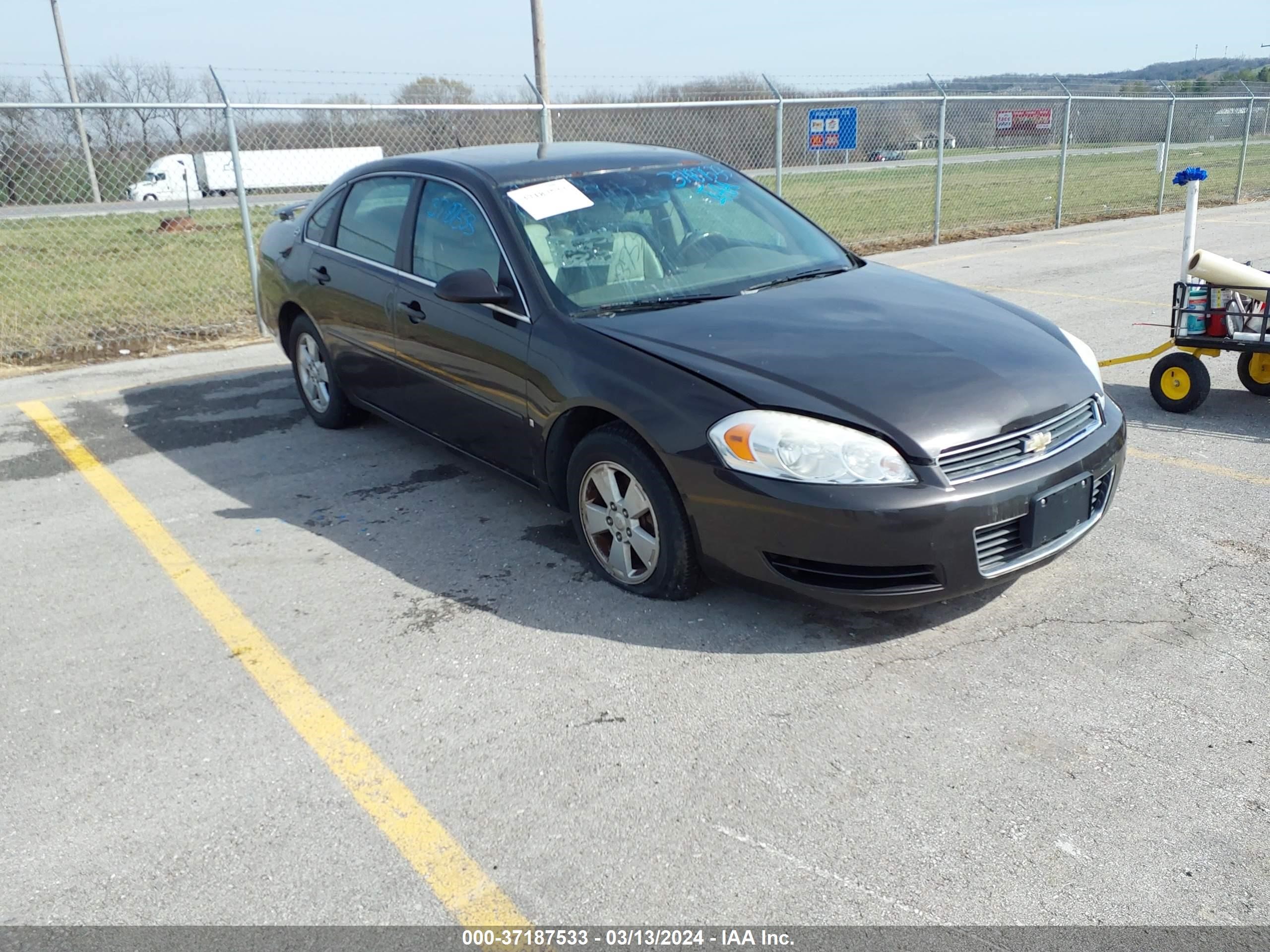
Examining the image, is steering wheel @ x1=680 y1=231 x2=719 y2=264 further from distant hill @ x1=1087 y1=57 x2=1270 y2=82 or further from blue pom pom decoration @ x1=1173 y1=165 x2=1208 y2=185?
distant hill @ x1=1087 y1=57 x2=1270 y2=82

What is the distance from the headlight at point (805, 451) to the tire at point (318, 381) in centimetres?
325

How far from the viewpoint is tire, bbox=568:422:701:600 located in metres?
3.63

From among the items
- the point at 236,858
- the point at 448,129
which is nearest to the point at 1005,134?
the point at 448,129

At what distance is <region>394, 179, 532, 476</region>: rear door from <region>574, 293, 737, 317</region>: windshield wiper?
274 millimetres

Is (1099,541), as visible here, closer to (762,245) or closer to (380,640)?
(762,245)

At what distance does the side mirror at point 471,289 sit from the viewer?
4.09 m

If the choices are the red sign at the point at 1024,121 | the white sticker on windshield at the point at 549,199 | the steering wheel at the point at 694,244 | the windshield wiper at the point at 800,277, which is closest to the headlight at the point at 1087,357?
the windshield wiper at the point at 800,277

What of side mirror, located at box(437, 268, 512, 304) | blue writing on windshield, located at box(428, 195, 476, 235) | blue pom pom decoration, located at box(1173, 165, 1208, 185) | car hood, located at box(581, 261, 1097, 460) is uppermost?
blue writing on windshield, located at box(428, 195, 476, 235)

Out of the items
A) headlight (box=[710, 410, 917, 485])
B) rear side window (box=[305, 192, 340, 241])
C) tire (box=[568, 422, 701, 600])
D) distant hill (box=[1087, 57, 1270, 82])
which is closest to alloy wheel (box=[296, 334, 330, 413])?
rear side window (box=[305, 192, 340, 241])

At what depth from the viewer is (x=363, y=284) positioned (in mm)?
5262

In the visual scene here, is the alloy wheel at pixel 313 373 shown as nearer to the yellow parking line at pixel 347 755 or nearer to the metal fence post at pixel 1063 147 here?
the yellow parking line at pixel 347 755

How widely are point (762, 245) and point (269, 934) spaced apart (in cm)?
344

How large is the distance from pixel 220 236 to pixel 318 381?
50.7ft

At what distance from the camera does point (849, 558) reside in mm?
3266
